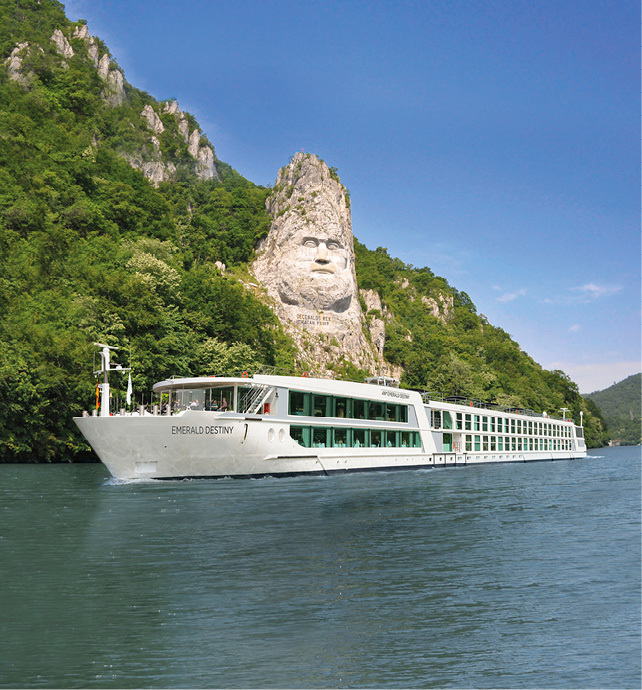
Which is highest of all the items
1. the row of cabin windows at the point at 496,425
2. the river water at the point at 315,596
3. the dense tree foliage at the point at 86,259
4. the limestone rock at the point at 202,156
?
the limestone rock at the point at 202,156

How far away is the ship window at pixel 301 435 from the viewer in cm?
3662

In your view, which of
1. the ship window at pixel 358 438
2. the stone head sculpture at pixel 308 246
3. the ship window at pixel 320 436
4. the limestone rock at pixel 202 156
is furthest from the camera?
the limestone rock at pixel 202 156

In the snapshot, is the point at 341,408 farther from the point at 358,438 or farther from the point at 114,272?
the point at 114,272

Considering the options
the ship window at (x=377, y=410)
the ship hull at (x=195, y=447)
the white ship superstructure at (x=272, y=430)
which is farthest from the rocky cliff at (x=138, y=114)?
the ship hull at (x=195, y=447)

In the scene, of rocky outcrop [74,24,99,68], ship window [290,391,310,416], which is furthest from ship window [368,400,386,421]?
rocky outcrop [74,24,99,68]

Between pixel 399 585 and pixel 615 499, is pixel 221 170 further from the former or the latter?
pixel 399 585

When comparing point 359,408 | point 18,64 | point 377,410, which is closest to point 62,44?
point 18,64

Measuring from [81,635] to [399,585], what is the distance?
19.0 feet

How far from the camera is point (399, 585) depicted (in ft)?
42.2

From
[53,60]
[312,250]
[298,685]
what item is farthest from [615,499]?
[53,60]

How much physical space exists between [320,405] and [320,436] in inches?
69.5

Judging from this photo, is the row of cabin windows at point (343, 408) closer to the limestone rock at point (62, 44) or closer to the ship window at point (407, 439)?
the ship window at point (407, 439)

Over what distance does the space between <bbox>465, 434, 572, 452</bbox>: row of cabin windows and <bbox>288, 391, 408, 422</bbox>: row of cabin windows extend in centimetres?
1144

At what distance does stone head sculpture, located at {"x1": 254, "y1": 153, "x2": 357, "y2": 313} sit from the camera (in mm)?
101500
